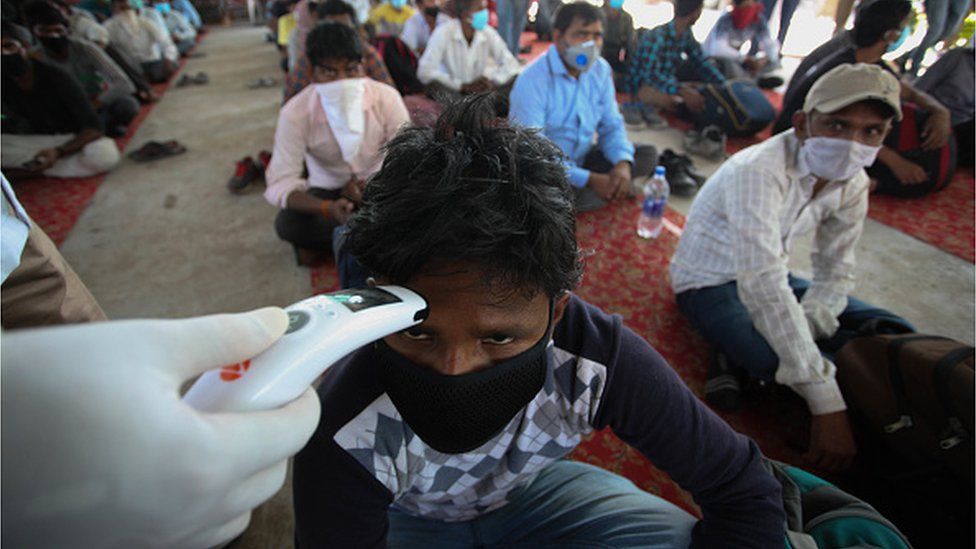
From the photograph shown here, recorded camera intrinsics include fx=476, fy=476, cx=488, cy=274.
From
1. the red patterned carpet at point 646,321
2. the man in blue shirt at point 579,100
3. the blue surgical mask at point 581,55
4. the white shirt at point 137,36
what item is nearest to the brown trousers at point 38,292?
the red patterned carpet at point 646,321

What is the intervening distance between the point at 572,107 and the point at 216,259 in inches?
82.5

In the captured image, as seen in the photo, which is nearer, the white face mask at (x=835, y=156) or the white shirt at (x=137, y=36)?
the white face mask at (x=835, y=156)

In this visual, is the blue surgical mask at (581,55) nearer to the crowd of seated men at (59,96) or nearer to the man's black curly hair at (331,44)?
the man's black curly hair at (331,44)

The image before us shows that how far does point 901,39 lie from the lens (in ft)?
9.32

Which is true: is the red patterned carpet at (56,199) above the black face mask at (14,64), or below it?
below

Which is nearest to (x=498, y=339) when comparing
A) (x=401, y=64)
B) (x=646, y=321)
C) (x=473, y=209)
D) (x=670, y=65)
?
(x=473, y=209)

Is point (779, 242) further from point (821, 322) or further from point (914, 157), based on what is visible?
point (914, 157)

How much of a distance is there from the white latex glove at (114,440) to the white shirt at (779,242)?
1532mm

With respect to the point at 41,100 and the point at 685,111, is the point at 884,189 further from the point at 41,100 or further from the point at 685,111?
the point at 41,100

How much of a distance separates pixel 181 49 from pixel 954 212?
932cm

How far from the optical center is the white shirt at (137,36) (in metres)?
5.56

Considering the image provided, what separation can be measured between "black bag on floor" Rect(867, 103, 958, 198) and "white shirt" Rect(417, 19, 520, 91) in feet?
8.77

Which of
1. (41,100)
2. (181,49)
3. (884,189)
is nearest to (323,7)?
(41,100)

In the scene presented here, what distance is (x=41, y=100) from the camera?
3.28 m
